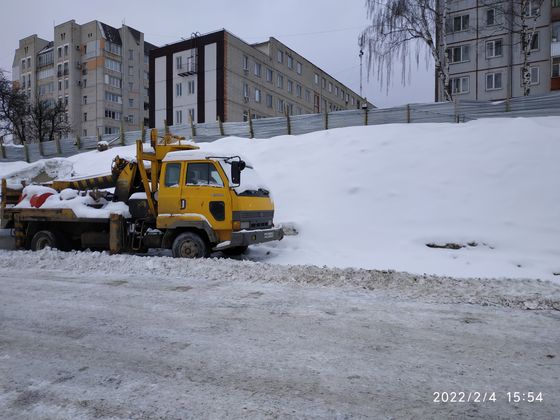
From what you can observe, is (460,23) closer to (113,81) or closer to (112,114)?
(112,114)

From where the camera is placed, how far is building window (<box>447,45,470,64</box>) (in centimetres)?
3331

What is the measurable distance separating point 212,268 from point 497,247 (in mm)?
7098

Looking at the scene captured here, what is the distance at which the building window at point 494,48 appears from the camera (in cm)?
3165

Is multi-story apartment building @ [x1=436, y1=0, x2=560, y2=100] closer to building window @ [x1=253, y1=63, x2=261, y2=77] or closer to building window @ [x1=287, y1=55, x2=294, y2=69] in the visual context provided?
building window @ [x1=253, y1=63, x2=261, y2=77]

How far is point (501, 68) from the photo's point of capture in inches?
1247

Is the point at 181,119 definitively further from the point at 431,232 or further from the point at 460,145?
the point at 431,232

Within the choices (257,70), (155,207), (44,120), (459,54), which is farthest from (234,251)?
(257,70)

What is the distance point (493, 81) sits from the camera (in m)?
32.2

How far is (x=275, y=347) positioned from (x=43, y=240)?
912 cm

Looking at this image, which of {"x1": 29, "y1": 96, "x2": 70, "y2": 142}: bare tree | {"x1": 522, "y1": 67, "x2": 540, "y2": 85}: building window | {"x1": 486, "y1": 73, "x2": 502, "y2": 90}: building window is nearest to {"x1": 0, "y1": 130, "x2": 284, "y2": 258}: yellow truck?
{"x1": 486, "y1": 73, "x2": 502, "y2": 90}: building window

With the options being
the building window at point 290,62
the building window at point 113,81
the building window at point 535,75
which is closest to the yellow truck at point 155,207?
the building window at point 535,75

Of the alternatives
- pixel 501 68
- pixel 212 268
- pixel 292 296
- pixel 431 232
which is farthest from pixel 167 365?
pixel 501 68

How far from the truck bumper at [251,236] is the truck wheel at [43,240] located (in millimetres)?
5177

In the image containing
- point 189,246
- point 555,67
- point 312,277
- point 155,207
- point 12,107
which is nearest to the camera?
point 312,277
